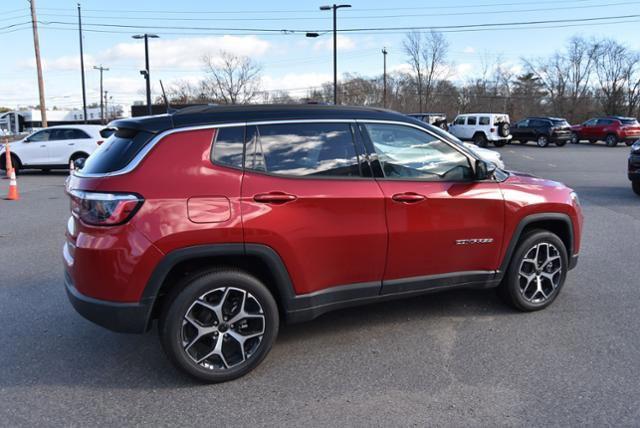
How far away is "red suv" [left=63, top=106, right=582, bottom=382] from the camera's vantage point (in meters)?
3.25

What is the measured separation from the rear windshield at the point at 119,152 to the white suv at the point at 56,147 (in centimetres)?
1513

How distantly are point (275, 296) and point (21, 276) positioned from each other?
364 centimetres

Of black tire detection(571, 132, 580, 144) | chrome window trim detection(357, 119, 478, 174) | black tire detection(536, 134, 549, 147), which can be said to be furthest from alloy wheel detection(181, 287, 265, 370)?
black tire detection(571, 132, 580, 144)

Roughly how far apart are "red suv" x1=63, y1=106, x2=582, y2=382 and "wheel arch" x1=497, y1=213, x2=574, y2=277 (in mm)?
103

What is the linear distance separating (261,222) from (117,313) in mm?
1064

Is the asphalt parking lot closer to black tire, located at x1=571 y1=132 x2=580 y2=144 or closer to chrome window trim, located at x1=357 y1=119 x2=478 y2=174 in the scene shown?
chrome window trim, located at x1=357 y1=119 x2=478 y2=174

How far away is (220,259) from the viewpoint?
3.50 metres

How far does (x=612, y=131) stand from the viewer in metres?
31.8

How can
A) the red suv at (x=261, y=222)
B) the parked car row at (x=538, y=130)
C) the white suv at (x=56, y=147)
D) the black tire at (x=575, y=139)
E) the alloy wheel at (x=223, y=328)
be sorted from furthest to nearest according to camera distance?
the black tire at (x=575, y=139) < the parked car row at (x=538, y=130) < the white suv at (x=56, y=147) < the alloy wheel at (x=223, y=328) < the red suv at (x=261, y=222)

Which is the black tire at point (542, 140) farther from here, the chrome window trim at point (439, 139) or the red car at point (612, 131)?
the chrome window trim at point (439, 139)

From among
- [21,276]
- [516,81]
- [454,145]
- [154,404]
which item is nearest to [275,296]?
[154,404]

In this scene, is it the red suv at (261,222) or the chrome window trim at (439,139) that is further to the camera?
the chrome window trim at (439,139)

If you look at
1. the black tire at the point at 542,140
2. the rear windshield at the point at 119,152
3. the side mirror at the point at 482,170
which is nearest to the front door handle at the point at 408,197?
the side mirror at the point at 482,170

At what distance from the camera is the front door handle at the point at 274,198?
343cm
